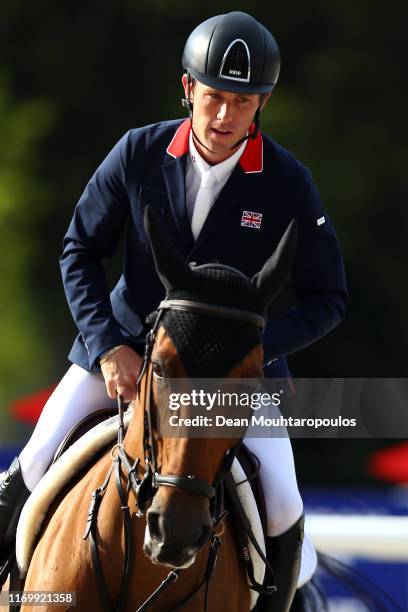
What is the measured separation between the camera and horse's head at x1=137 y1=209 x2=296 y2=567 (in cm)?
207

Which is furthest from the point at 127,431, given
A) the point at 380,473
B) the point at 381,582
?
the point at 380,473

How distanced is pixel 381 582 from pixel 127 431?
6.48 ft

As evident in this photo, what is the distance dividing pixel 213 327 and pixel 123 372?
532 millimetres

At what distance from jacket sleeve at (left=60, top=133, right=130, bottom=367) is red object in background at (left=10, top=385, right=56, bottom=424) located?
3.25 m

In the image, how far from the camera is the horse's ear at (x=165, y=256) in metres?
2.18

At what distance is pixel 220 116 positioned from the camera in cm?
270

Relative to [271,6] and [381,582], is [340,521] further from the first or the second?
[271,6]

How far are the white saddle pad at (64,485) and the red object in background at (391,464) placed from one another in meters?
3.18

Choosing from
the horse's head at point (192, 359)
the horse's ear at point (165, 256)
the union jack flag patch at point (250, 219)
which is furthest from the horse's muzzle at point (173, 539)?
the union jack flag patch at point (250, 219)

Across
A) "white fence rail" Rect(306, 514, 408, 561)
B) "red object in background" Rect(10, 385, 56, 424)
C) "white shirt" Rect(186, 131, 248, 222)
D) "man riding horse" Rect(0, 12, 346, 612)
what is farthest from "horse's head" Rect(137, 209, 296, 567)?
"red object in background" Rect(10, 385, 56, 424)

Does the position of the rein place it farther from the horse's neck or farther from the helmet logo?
the helmet logo

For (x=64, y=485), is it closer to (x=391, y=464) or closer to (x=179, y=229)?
(x=179, y=229)

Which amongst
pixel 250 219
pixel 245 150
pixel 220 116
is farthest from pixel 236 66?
pixel 250 219

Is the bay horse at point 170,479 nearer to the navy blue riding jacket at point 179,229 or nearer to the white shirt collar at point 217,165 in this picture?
the navy blue riding jacket at point 179,229
